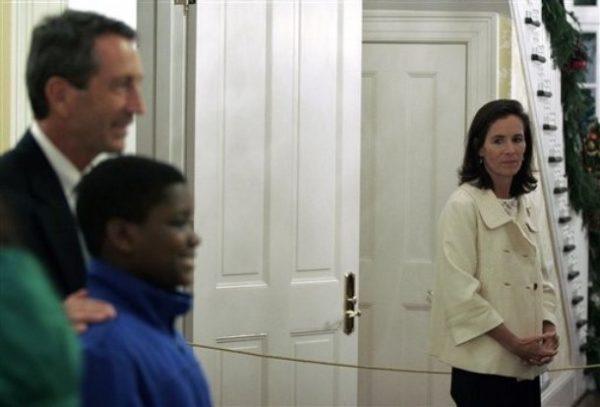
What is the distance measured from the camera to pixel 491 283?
3070 millimetres

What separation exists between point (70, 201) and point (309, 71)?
2438 mm

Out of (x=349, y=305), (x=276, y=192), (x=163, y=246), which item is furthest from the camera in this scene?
(x=349, y=305)

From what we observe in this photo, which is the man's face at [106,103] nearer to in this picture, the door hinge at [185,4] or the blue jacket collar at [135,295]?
the blue jacket collar at [135,295]

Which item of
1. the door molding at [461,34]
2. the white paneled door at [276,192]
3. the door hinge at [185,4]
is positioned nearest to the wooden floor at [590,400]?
the door molding at [461,34]

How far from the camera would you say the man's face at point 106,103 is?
5.29 ft

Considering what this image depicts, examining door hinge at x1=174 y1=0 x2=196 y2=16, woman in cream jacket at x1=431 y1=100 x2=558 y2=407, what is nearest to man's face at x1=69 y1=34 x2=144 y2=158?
woman in cream jacket at x1=431 y1=100 x2=558 y2=407

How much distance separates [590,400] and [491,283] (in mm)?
3883

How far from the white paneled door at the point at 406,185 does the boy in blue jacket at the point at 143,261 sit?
3.84 m

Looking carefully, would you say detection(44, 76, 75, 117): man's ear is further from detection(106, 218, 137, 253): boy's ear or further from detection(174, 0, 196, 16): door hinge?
detection(174, 0, 196, 16): door hinge

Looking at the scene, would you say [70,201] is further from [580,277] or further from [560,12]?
[580,277]

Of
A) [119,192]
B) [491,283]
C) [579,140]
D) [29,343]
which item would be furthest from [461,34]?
[29,343]

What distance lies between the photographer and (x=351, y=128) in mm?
4164

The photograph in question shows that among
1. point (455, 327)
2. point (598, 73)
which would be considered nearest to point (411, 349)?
point (455, 327)

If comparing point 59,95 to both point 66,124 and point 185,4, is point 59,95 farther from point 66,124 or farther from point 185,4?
point 185,4
